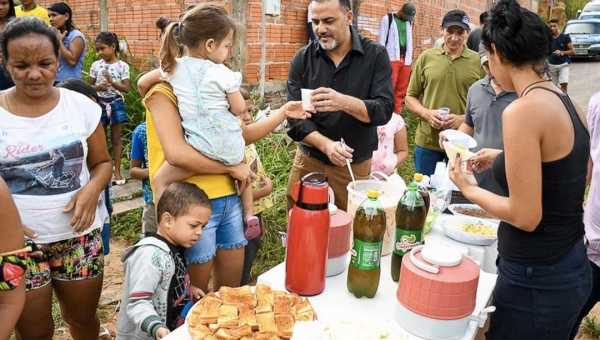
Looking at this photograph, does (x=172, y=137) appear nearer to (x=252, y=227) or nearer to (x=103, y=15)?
(x=252, y=227)

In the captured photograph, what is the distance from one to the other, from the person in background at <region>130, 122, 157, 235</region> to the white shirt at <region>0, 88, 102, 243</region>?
823mm

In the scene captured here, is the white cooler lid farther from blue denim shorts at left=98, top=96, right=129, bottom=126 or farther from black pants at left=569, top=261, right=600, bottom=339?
blue denim shorts at left=98, top=96, right=129, bottom=126

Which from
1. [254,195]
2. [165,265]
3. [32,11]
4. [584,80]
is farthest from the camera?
[584,80]

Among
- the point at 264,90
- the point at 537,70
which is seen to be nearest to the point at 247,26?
the point at 264,90

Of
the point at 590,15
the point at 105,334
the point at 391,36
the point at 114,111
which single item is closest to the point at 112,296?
the point at 105,334

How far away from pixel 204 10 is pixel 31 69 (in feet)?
2.62

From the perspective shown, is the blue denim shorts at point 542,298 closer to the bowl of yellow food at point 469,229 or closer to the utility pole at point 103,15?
the bowl of yellow food at point 469,229

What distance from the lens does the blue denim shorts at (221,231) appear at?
7.36 ft

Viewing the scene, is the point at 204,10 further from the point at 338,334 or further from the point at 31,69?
the point at 338,334

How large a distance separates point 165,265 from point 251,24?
428cm

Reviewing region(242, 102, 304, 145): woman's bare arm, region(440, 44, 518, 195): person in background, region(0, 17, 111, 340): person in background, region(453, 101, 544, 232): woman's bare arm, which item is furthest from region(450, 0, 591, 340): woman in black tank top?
region(0, 17, 111, 340): person in background

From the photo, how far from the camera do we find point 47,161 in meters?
2.02

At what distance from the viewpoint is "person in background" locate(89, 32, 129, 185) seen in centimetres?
561

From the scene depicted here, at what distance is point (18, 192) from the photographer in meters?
2.01
